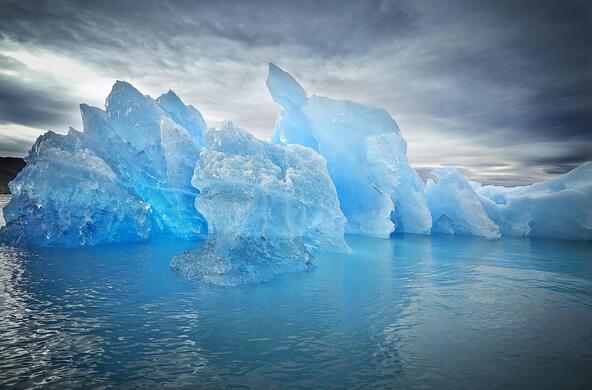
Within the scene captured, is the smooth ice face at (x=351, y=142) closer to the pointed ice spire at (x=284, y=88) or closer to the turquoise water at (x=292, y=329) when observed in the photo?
the pointed ice spire at (x=284, y=88)

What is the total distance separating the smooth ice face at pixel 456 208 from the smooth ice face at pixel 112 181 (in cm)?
1869

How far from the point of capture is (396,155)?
89.1ft

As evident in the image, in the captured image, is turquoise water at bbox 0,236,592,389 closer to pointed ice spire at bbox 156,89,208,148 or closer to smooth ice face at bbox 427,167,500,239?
pointed ice spire at bbox 156,89,208,148

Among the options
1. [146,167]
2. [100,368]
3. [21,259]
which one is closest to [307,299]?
[100,368]

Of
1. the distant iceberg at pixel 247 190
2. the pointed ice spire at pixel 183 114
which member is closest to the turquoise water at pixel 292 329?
the distant iceberg at pixel 247 190

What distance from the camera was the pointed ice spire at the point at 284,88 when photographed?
933 inches

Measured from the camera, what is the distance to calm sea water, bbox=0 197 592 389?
205 inches

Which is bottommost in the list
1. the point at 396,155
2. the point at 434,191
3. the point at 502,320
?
the point at 502,320

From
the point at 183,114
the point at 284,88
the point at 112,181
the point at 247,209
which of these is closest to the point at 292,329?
the point at 247,209

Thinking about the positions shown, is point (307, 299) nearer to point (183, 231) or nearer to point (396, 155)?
point (183, 231)

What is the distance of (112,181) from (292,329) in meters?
13.8

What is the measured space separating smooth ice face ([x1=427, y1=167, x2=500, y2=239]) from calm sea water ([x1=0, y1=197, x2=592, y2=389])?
1576 centimetres

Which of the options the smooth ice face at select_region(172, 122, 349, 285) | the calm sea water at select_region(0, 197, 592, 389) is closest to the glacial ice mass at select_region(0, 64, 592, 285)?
the smooth ice face at select_region(172, 122, 349, 285)

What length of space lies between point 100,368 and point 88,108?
1841 cm
